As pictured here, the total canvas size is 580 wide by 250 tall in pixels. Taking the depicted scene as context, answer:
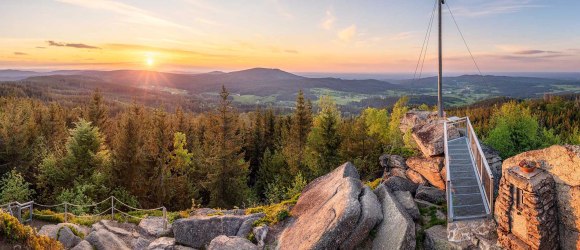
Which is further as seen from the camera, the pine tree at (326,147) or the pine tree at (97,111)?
the pine tree at (97,111)

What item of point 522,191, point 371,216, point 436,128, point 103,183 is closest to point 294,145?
point 103,183

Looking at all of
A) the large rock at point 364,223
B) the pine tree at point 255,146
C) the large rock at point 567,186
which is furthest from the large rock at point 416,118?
the pine tree at point 255,146

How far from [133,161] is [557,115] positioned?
131668 mm

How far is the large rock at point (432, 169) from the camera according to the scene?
1961cm

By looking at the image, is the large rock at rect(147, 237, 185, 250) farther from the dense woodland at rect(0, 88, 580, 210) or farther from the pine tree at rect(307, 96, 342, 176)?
the pine tree at rect(307, 96, 342, 176)

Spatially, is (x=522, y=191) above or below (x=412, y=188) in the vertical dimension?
above

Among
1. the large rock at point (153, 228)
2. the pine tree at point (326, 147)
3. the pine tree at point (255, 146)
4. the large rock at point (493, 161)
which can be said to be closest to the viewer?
the large rock at point (493, 161)

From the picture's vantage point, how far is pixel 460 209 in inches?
537

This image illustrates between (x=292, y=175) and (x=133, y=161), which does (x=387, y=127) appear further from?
(x=133, y=161)

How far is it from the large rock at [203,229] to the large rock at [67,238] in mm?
4656

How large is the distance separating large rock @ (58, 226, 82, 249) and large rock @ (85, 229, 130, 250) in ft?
1.61

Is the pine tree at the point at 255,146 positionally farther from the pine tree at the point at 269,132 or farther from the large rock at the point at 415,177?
the large rock at the point at 415,177

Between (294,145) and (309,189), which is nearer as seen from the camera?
(309,189)

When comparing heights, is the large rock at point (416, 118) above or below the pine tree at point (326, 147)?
above
